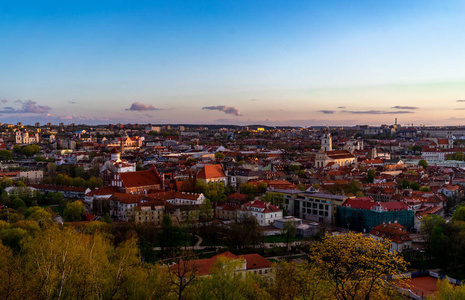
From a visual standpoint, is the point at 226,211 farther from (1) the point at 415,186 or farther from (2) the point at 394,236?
(1) the point at 415,186

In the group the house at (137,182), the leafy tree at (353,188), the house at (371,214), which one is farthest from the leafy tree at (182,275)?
the leafy tree at (353,188)

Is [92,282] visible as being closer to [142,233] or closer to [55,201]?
[142,233]

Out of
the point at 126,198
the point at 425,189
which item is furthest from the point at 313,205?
the point at 126,198

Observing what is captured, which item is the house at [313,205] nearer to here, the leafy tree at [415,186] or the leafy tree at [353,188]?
the leafy tree at [353,188]

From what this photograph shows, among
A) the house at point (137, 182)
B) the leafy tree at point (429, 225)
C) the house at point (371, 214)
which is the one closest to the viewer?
the leafy tree at point (429, 225)

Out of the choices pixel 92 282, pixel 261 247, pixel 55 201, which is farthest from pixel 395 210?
pixel 55 201
